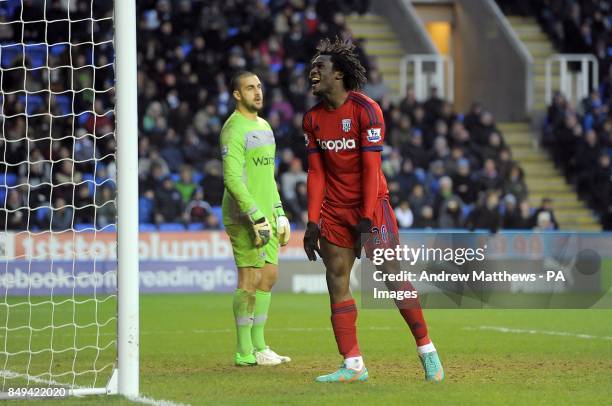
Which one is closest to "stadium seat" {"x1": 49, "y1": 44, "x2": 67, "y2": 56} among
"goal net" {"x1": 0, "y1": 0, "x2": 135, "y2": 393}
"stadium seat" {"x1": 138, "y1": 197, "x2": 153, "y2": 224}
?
"goal net" {"x1": 0, "y1": 0, "x2": 135, "y2": 393}

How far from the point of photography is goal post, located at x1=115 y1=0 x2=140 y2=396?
23.5 feet

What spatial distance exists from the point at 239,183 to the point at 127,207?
1.97 m

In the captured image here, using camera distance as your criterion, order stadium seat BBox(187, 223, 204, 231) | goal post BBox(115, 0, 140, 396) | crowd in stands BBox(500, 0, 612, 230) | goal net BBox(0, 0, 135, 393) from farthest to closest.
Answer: crowd in stands BBox(500, 0, 612, 230) < stadium seat BBox(187, 223, 204, 231) < goal net BBox(0, 0, 135, 393) < goal post BBox(115, 0, 140, 396)

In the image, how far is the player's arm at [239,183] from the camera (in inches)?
353

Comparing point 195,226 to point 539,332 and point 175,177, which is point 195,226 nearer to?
point 175,177

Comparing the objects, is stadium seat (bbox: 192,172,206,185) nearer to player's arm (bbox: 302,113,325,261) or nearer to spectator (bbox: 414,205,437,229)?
spectator (bbox: 414,205,437,229)

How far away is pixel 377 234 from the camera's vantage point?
26.2ft

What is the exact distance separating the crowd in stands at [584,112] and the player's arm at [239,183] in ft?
49.4

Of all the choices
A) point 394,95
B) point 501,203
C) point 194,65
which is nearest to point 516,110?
point 394,95

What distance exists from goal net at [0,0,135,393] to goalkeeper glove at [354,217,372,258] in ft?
6.60

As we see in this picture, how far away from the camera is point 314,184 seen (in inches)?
320

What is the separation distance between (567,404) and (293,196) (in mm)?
13676

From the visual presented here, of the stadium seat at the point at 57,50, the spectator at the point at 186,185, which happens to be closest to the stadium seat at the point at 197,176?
the spectator at the point at 186,185

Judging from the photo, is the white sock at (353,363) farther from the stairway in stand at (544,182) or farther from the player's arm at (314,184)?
the stairway in stand at (544,182)
